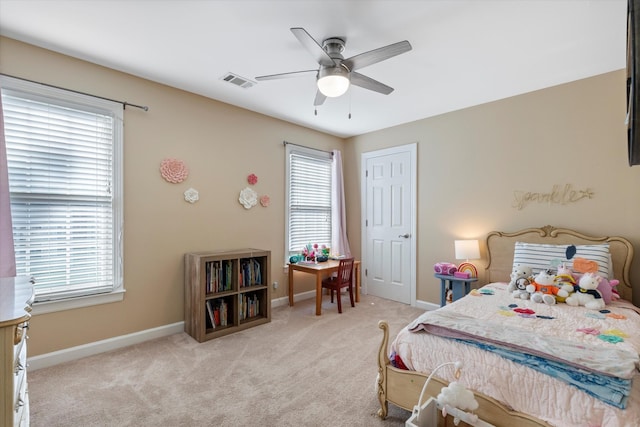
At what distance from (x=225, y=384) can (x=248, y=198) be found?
2131 mm

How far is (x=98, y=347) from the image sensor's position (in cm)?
269

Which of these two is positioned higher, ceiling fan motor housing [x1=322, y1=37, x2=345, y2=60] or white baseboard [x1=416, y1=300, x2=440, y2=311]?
ceiling fan motor housing [x1=322, y1=37, x2=345, y2=60]

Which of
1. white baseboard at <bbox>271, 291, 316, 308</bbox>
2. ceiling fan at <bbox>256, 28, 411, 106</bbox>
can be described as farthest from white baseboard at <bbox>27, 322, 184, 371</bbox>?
ceiling fan at <bbox>256, 28, 411, 106</bbox>

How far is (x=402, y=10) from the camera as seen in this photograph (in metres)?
1.95

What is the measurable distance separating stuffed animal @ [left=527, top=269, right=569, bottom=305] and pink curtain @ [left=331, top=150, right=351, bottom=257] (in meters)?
2.65

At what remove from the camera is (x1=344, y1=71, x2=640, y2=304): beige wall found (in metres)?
2.77

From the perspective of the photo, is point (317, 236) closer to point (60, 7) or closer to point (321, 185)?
point (321, 185)

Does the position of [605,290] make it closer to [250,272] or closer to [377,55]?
[377,55]

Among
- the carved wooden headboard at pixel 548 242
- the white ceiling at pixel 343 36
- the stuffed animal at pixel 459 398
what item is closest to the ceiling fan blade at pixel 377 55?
the white ceiling at pixel 343 36

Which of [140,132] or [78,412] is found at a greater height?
[140,132]

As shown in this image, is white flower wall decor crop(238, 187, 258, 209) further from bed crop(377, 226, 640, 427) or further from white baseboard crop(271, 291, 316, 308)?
bed crop(377, 226, 640, 427)

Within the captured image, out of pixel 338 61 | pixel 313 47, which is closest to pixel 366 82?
pixel 338 61

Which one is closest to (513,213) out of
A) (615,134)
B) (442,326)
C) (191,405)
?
(615,134)

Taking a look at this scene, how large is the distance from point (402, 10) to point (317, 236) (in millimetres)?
3293
